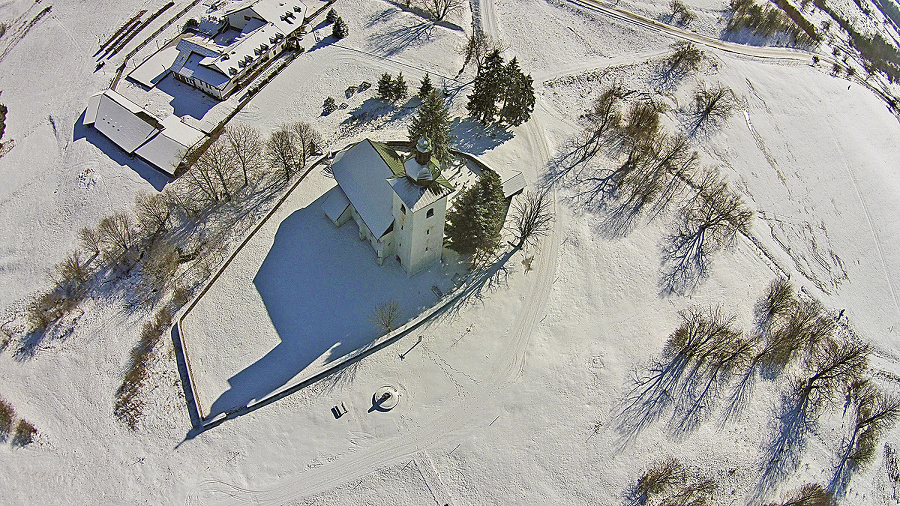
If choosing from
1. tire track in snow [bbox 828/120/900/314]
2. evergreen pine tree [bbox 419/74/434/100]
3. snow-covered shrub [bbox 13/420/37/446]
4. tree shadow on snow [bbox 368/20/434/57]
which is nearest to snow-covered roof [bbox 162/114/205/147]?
evergreen pine tree [bbox 419/74/434/100]

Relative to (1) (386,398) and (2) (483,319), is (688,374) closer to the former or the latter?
(2) (483,319)

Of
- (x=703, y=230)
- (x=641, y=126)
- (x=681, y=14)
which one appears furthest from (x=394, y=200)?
(x=681, y=14)

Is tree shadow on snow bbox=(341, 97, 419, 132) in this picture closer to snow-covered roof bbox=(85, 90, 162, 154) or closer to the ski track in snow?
snow-covered roof bbox=(85, 90, 162, 154)

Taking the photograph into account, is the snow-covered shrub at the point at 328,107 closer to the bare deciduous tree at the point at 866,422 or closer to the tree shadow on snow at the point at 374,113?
the tree shadow on snow at the point at 374,113

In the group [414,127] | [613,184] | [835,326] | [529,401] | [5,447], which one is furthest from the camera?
[613,184]

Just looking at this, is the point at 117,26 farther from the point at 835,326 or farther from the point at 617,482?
the point at 835,326

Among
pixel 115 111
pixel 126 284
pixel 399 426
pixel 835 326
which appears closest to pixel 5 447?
pixel 126 284
